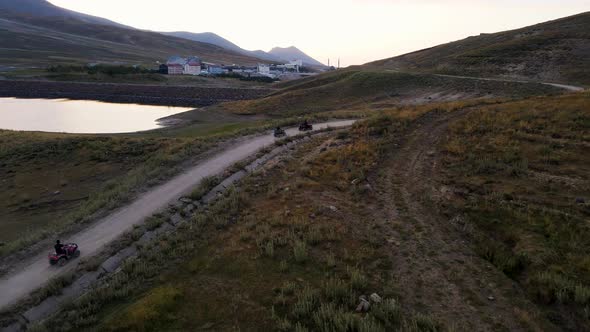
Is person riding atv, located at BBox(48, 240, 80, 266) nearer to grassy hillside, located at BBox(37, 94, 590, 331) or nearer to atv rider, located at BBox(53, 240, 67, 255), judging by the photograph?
atv rider, located at BBox(53, 240, 67, 255)

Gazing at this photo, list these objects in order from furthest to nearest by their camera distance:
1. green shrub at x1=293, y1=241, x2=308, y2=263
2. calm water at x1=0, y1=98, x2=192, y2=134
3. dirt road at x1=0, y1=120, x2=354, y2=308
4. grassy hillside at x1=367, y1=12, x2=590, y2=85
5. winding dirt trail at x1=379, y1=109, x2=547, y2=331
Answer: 1. calm water at x1=0, y1=98, x2=192, y2=134
2. grassy hillside at x1=367, y1=12, x2=590, y2=85
3. dirt road at x1=0, y1=120, x2=354, y2=308
4. green shrub at x1=293, y1=241, x2=308, y2=263
5. winding dirt trail at x1=379, y1=109, x2=547, y2=331

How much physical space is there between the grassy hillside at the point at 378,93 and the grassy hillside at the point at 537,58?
993 centimetres

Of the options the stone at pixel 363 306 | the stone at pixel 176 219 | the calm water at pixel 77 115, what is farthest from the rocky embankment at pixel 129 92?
the stone at pixel 363 306

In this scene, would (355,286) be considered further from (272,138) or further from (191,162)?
(272,138)

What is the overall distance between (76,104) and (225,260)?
9744 centimetres

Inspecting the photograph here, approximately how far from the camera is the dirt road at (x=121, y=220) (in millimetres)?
12766

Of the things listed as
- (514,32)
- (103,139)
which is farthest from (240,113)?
(514,32)

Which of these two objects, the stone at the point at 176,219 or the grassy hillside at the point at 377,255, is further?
the stone at the point at 176,219

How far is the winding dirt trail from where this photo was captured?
9297mm

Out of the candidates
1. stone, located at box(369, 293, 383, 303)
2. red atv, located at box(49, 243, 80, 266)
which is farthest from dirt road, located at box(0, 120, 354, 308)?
stone, located at box(369, 293, 383, 303)

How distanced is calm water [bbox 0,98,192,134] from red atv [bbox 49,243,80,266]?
154 ft

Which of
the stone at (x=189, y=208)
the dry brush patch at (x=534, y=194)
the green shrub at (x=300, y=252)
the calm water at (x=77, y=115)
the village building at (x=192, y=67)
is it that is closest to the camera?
the dry brush patch at (x=534, y=194)

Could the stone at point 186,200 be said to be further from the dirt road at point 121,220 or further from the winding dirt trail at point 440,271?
the winding dirt trail at point 440,271

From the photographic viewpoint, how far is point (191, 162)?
84.9 feet
